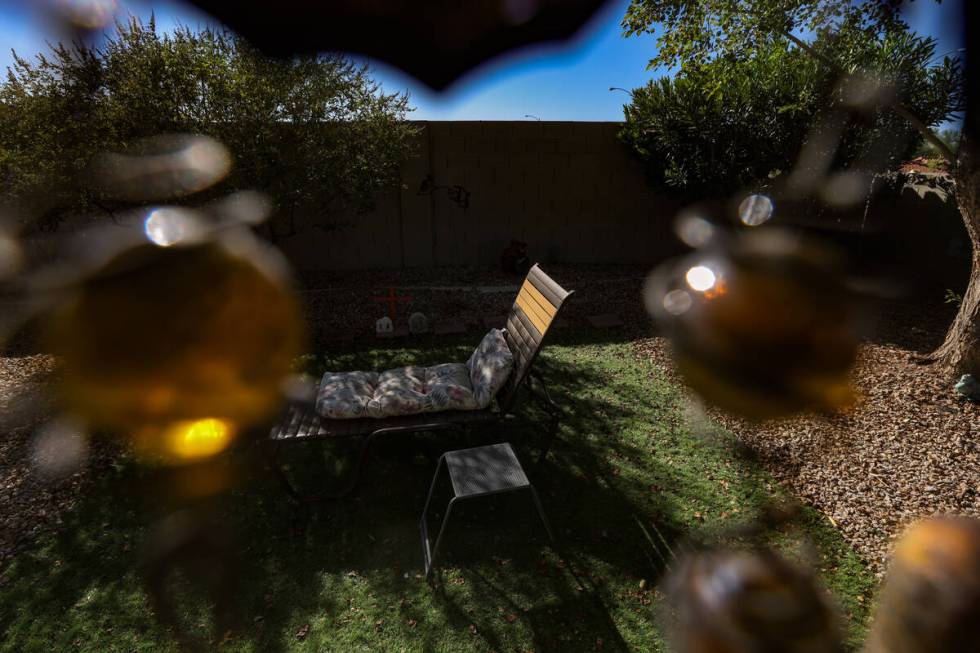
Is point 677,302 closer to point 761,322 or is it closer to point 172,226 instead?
point 761,322

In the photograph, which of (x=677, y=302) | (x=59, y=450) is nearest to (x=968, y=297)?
(x=677, y=302)

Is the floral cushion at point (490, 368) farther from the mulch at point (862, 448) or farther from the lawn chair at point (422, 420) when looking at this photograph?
the mulch at point (862, 448)

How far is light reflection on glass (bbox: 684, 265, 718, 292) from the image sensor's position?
8.17 meters

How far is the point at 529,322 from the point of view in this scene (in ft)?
13.3

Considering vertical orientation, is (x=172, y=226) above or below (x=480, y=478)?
above

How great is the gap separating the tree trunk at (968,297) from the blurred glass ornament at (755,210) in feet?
12.4

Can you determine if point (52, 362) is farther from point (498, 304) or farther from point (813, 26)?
point (813, 26)

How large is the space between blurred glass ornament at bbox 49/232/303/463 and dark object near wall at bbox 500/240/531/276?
11.4ft

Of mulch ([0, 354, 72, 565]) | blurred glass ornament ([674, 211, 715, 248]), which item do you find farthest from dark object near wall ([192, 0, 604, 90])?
blurred glass ornament ([674, 211, 715, 248])

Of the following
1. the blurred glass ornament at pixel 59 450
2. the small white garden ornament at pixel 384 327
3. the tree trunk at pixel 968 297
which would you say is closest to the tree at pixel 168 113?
the small white garden ornament at pixel 384 327

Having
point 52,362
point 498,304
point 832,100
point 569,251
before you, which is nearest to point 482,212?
point 569,251

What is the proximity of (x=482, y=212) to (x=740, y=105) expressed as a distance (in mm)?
4262

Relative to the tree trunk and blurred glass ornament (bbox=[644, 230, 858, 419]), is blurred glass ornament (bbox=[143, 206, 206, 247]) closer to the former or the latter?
blurred glass ornament (bbox=[644, 230, 858, 419])

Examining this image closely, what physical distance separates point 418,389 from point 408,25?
2789 millimetres
